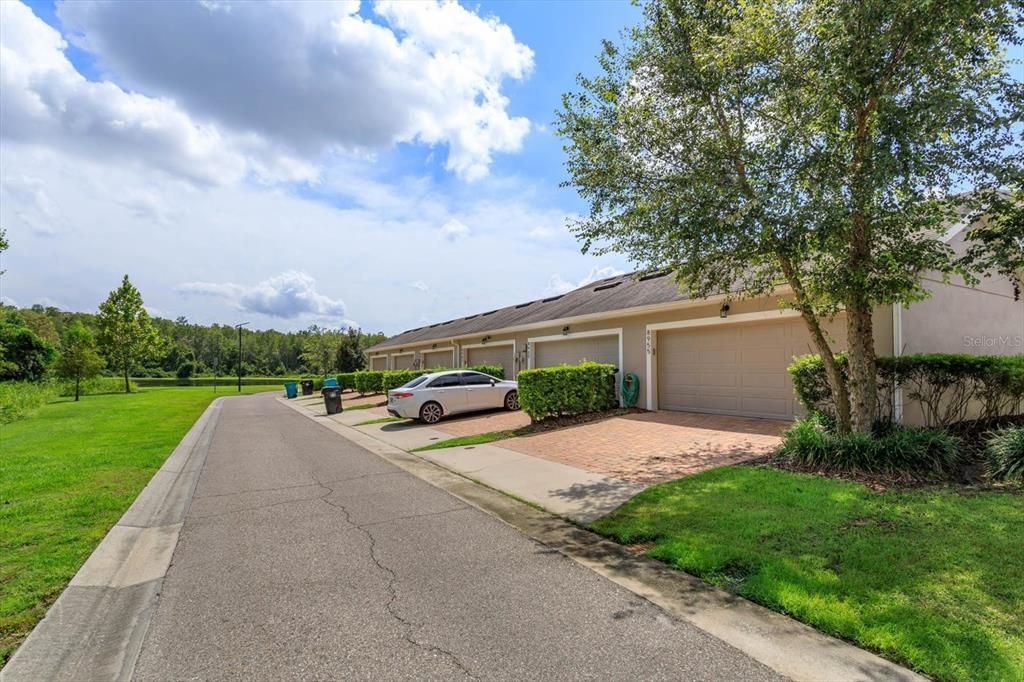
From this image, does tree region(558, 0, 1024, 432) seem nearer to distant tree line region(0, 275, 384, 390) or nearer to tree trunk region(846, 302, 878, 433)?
tree trunk region(846, 302, 878, 433)

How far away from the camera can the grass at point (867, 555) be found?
3.12 metres

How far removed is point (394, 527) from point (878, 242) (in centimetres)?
728

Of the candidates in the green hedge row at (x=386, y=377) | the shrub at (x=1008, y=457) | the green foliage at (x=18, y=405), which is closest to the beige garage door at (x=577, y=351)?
the green hedge row at (x=386, y=377)

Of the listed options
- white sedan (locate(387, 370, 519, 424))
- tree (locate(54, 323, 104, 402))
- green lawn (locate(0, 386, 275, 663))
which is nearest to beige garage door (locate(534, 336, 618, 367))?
white sedan (locate(387, 370, 519, 424))

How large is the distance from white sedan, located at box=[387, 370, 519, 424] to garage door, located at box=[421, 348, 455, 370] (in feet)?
32.3

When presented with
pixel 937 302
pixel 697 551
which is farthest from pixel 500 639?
pixel 937 302

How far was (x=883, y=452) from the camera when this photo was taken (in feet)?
22.9

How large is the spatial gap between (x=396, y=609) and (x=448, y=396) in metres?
12.3

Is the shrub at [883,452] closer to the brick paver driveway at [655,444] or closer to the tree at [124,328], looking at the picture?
the brick paver driveway at [655,444]

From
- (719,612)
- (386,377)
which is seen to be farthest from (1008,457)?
(386,377)

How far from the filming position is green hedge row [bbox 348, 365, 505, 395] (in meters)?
20.7

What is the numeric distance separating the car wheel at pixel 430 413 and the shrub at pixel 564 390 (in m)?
3.57

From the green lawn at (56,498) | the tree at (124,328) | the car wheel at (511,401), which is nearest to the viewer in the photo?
the green lawn at (56,498)

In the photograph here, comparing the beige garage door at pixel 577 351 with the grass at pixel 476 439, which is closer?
the grass at pixel 476 439
